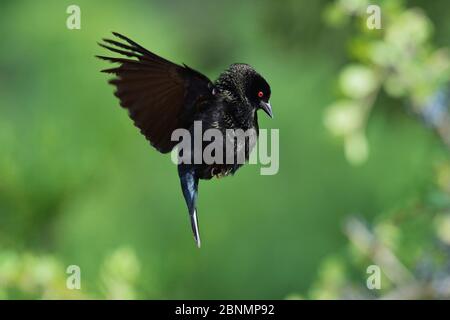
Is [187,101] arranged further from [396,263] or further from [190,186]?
[396,263]

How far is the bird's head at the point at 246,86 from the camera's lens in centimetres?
42

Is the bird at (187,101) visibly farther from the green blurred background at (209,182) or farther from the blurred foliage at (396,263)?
the green blurred background at (209,182)

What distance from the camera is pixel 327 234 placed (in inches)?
65.9

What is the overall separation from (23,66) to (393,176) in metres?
0.88

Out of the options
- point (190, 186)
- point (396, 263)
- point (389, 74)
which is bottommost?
point (190, 186)

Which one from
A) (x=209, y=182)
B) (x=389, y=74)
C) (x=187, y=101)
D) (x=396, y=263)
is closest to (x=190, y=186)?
(x=187, y=101)

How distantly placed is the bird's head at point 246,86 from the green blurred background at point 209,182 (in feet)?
3.35

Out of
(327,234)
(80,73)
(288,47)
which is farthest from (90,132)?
(327,234)

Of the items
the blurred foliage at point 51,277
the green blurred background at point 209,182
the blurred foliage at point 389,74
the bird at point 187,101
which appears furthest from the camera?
the green blurred background at point 209,182

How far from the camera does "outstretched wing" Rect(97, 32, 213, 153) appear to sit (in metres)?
0.41

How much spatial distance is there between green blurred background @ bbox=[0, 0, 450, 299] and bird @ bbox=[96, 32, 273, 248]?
0.99 meters

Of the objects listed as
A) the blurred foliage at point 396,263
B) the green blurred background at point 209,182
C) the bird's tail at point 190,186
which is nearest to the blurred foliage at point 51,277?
the green blurred background at point 209,182

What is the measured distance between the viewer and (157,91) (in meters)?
0.47

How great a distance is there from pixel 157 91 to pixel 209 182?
1.14m
